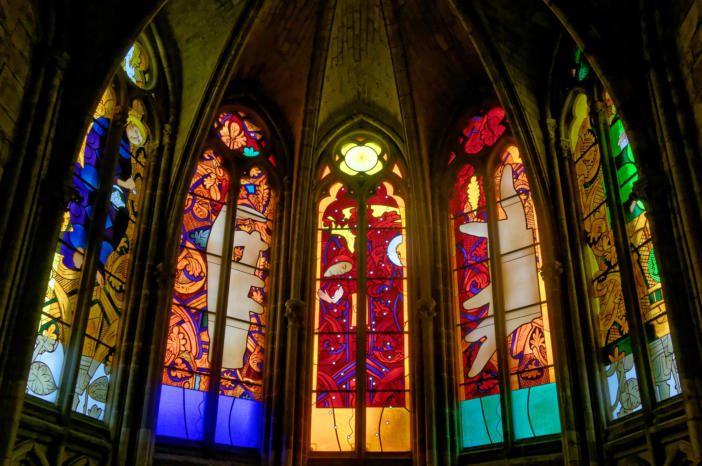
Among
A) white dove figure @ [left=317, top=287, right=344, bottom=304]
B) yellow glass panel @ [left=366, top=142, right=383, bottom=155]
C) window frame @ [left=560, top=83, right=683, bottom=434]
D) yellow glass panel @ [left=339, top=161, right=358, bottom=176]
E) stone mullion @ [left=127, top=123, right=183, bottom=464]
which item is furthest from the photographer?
yellow glass panel @ [left=366, top=142, right=383, bottom=155]

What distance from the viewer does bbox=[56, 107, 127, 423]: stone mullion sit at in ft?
30.5

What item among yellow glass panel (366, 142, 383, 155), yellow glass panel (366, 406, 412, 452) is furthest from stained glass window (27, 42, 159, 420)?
yellow glass panel (366, 142, 383, 155)

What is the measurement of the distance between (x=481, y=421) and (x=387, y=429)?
1.24 metres

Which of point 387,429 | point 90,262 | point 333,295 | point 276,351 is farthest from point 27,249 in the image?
point 387,429

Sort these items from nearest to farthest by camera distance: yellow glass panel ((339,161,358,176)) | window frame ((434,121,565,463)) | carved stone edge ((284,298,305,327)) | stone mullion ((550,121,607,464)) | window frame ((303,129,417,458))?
stone mullion ((550,121,607,464)), window frame ((434,121,565,463)), window frame ((303,129,417,458)), carved stone edge ((284,298,305,327)), yellow glass panel ((339,161,358,176))

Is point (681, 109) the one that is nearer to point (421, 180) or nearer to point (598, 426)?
point (598, 426)

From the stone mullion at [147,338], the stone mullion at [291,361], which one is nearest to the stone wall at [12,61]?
the stone mullion at [147,338]

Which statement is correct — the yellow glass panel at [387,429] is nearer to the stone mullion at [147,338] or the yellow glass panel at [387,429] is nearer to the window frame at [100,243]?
the stone mullion at [147,338]

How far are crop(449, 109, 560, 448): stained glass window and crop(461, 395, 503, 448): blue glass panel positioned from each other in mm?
13

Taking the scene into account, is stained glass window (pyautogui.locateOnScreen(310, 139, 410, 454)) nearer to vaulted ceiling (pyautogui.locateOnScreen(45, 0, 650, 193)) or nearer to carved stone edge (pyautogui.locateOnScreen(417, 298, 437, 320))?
carved stone edge (pyautogui.locateOnScreen(417, 298, 437, 320))

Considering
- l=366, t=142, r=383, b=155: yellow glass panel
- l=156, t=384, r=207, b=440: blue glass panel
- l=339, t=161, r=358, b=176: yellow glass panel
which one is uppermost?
l=366, t=142, r=383, b=155: yellow glass panel

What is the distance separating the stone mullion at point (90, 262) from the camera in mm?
9305

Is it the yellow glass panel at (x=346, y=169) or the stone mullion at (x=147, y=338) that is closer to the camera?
the stone mullion at (x=147, y=338)

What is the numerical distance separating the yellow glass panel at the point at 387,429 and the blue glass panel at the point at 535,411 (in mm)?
1460
